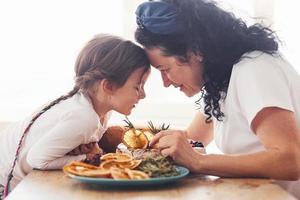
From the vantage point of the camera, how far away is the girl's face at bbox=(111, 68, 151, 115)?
1850 mm

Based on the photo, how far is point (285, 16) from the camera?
9.16ft

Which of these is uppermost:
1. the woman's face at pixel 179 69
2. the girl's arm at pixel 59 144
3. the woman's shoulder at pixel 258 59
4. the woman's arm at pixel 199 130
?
the woman's shoulder at pixel 258 59

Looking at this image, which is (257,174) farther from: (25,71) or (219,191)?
(25,71)

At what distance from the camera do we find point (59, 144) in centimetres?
158

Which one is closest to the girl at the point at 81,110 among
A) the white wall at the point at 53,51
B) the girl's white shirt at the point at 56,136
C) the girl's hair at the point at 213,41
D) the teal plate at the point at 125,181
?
the girl's white shirt at the point at 56,136

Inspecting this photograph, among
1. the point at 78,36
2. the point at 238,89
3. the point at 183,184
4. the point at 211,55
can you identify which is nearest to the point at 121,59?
the point at 211,55

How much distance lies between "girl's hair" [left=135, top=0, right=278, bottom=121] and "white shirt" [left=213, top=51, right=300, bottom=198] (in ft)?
0.14

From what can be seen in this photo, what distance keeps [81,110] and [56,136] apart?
0.36 feet

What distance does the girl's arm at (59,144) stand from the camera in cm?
156

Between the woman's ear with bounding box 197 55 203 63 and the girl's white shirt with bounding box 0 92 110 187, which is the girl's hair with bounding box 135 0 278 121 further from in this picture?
the girl's white shirt with bounding box 0 92 110 187

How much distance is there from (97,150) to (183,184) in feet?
1.36

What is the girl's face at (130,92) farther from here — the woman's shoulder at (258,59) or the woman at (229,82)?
the woman's shoulder at (258,59)

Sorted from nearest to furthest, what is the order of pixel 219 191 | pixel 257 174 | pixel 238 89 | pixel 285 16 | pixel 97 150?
1. pixel 219 191
2. pixel 257 174
3. pixel 238 89
4. pixel 97 150
5. pixel 285 16

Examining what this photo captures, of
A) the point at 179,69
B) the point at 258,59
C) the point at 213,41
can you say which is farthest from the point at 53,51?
the point at 258,59
